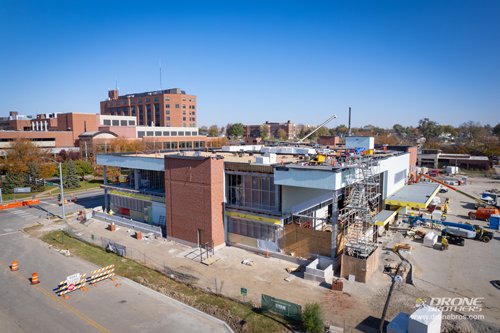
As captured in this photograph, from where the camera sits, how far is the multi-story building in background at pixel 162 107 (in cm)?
12681

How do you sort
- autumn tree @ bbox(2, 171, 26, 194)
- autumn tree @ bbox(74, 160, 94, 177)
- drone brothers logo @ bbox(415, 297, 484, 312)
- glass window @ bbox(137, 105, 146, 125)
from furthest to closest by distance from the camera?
1. glass window @ bbox(137, 105, 146, 125)
2. autumn tree @ bbox(74, 160, 94, 177)
3. autumn tree @ bbox(2, 171, 26, 194)
4. drone brothers logo @ bbox(415, 297, 484, 312)

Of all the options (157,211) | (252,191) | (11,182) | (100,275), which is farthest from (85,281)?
(11,182)

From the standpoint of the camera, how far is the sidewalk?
1941cm

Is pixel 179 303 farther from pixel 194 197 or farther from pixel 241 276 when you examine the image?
pixel 194 197

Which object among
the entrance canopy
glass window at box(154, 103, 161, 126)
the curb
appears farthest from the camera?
glass window at box(154, 103, 161, 126)

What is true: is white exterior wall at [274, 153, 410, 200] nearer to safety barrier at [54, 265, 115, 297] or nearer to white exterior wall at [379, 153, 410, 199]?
white exterior wall at [379, 153, 410, 199]

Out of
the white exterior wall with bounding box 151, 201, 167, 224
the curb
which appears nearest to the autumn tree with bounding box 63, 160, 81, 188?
the white exterior wall with bounding box 151, 201, 167, 224

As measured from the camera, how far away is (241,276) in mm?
23500

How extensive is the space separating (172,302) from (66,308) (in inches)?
238

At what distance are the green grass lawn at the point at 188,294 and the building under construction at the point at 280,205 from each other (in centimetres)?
591

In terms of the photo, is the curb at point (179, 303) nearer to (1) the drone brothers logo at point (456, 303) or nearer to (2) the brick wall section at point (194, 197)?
(2) the brick wall section at point (194, 197)

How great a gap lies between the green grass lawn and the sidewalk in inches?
32.4

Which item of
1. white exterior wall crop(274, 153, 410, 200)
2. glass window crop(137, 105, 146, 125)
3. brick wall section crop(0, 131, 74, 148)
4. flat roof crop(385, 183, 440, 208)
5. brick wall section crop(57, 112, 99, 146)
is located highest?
glass window crop(137, 105, 146, 125)

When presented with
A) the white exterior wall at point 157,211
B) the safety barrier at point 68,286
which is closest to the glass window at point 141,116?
the white exterior wall at point 157,211
